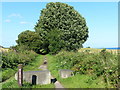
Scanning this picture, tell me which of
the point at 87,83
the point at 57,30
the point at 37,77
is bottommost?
the point at 87,83

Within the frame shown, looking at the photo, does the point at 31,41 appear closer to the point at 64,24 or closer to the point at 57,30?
the point at 57,30

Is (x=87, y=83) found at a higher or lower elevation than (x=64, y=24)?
lower

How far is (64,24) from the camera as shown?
37781mm

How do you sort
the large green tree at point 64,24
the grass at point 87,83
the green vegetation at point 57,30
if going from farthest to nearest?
the large green tree at point 64,24 → the green vegetation at point 57,30 → the grass at point 87,83

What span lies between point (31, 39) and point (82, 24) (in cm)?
1150

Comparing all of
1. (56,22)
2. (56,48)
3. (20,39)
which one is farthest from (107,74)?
(20,39)

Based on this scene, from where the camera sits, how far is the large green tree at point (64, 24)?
122ft

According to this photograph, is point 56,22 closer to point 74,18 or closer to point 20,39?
point 74,18

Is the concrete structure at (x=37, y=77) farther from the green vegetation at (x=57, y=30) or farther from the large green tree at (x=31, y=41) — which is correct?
the large green tree at (x=31, y=41)

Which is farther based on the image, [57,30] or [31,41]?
[31,41]

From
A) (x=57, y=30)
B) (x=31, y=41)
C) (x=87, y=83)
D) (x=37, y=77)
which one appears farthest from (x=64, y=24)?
(x=87, y=83)

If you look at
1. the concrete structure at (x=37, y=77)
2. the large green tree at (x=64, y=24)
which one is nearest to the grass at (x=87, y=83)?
the concrete structure at (x=37, y=77)

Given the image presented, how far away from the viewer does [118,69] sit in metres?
9.29

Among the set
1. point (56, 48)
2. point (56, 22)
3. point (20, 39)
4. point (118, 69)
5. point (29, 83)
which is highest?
point (56, 22)
